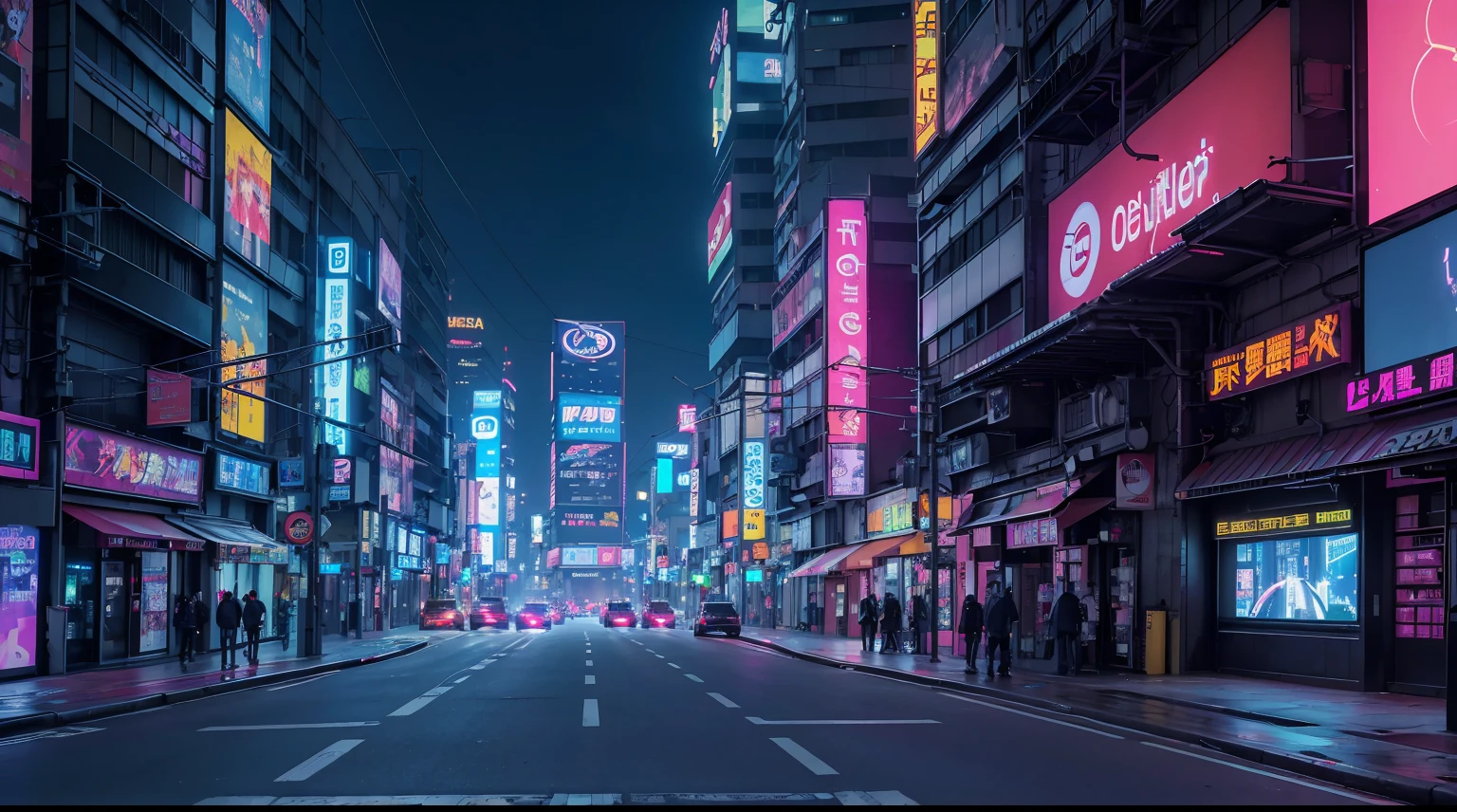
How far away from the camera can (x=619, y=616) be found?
71.4 metres

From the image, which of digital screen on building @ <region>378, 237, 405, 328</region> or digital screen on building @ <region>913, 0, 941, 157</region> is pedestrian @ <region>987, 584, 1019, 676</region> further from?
digital screen on building @ <region>378, 237, 405, 328</region>

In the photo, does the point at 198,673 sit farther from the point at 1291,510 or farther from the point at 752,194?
the point at 752,194

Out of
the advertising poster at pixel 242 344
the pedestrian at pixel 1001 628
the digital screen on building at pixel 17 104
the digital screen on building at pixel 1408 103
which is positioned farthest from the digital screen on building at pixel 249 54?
the digital screen on building at pixel 1408 103

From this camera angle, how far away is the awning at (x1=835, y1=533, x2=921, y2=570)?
147 feet

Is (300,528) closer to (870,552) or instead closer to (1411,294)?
(870,552)

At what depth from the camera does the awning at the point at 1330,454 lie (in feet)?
49.6

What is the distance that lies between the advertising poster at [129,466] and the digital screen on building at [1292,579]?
81.0 ft

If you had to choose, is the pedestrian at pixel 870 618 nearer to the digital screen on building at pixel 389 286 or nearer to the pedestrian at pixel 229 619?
the pedestrian at pixel 229 619

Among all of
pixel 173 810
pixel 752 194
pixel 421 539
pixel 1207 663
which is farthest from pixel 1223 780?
pixel 752 194

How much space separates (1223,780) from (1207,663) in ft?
45.8

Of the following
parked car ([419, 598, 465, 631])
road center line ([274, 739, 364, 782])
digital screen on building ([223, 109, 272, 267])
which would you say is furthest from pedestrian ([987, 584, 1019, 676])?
parked car ([419, 598, 465, 631])

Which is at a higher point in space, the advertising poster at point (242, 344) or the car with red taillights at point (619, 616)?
the advertising poster at point (242, 344)

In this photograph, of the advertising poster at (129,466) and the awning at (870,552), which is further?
the awning at (870,552)

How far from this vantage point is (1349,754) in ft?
38.6
